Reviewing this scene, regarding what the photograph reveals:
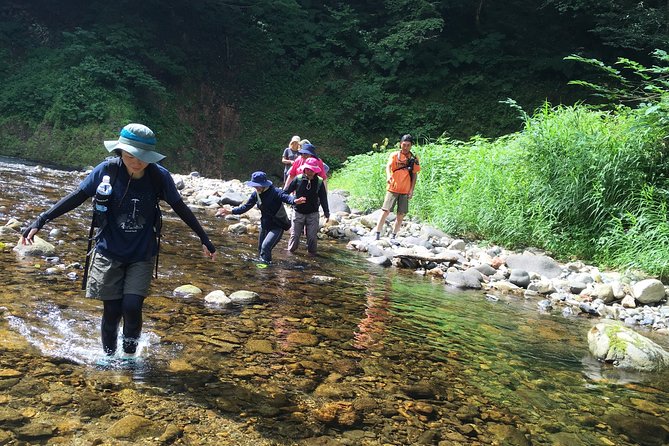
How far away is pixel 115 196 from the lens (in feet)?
11.1

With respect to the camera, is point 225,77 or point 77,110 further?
point 225,77

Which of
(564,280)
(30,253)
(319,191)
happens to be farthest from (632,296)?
(30,253)

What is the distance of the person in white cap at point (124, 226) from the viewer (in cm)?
337

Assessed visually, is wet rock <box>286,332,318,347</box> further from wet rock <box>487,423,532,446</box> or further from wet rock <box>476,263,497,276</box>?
wet rock <box>476,263,497,276</box>

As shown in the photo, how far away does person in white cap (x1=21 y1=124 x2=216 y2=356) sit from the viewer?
11.1ft

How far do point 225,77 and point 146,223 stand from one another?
85.3 ft

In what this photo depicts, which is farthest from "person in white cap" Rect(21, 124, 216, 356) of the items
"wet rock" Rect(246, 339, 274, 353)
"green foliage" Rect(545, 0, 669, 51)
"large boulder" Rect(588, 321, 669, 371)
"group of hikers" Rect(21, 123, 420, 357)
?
"green foliage" Rect(545, 0, 669, 51)

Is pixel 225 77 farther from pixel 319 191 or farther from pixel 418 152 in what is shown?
pixel 319 191

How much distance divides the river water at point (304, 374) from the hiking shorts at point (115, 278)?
56cm

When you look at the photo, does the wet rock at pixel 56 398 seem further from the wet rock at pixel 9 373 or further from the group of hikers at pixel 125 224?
the group of hikers at pixel 125 224

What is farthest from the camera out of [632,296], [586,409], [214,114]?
[214,114]

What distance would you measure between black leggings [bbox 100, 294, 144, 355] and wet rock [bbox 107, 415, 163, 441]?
77 centimetres

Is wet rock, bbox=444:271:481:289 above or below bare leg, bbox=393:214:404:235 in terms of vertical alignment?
below

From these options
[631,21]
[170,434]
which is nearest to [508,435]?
[170,434]
